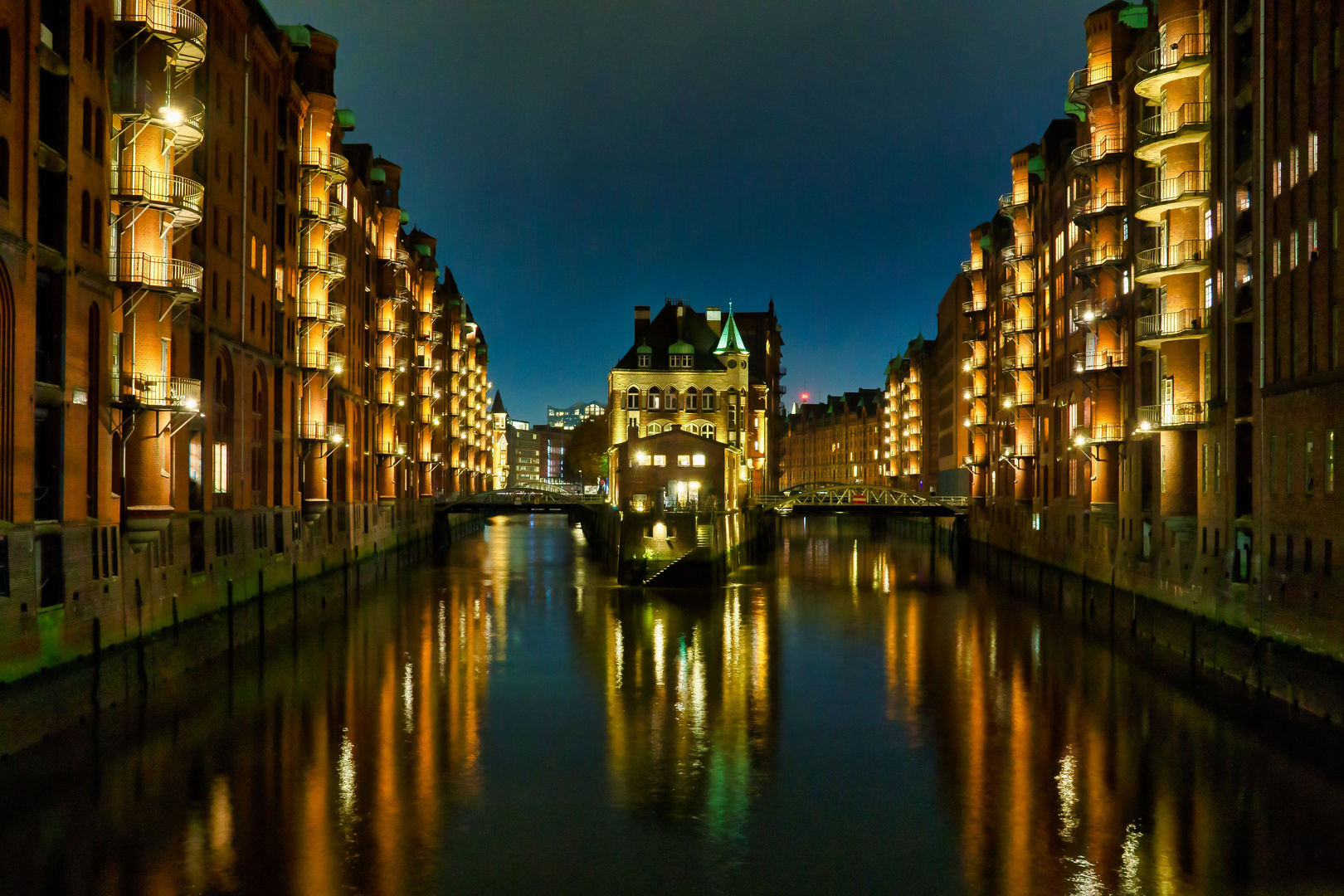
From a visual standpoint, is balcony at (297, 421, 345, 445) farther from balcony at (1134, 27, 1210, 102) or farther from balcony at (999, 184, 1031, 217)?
balcony at (999, 184, 1031, 217)

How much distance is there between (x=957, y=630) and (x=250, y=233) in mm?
31409

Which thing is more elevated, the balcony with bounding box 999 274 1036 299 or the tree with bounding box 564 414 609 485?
the balcony with bounding box 999 274 1036 299

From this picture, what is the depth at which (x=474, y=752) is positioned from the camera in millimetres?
24984

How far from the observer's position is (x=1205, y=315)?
36.3 meters

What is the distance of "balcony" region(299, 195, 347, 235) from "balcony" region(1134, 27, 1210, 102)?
111 feet

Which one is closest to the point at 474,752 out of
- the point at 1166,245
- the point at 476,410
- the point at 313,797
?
the point at 313,797

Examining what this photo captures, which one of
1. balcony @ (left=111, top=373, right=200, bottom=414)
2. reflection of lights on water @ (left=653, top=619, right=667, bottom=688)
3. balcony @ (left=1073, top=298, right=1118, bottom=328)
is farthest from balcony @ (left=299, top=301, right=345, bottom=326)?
balcony @ (left=1073, top=298, right=1118, bottom=328)

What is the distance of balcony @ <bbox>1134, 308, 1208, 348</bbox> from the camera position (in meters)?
36.3

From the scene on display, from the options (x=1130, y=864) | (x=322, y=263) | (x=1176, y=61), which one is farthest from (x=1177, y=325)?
(x=322, y=263)

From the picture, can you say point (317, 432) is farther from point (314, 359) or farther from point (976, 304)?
point (976, 304)

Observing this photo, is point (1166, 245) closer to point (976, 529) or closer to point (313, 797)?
point (313, 797)

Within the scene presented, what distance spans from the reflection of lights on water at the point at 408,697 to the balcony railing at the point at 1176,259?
27159mm

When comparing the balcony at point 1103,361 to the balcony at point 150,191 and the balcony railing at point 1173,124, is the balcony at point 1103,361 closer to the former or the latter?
the balcony railing at point 1173,124

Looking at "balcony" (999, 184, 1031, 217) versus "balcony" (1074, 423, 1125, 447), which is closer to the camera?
"balcony" (1074, 423, 1125, 447)
